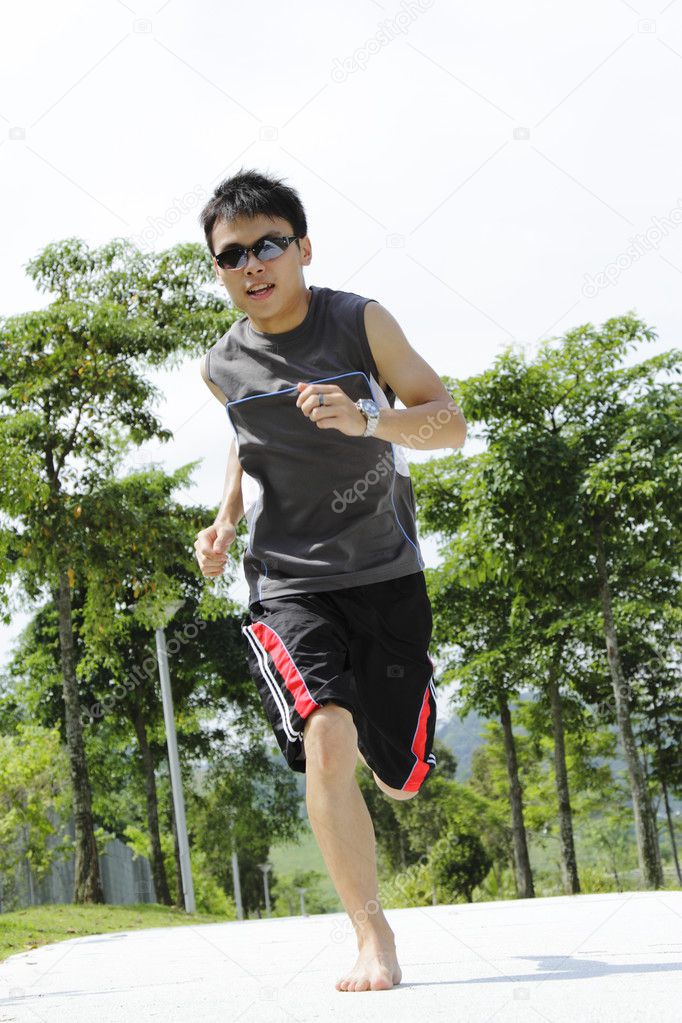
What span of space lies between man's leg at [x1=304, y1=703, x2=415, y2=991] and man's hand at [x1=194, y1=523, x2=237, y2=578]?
76cm

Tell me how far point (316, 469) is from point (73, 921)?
10.7 m

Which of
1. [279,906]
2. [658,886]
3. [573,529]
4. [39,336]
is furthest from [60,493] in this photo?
[279,906]

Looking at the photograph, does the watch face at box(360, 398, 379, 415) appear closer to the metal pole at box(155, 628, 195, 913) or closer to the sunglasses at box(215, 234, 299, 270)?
the sunglasses at box(215, 234, 299, 270)

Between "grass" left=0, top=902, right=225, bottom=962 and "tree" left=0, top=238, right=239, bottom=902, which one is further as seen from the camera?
"tree" left=0, top=238, right=239, bottom=902

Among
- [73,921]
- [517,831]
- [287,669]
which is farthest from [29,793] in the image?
[287,669]

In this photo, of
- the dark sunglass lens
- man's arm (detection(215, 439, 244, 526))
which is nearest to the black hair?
the dark sunglass lens

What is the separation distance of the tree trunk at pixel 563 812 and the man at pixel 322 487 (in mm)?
18045

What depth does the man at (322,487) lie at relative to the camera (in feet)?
11.7

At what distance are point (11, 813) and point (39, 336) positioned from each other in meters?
16.3

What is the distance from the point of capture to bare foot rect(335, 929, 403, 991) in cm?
297

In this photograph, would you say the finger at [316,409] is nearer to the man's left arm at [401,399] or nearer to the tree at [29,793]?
the man's left arm at [401,399]

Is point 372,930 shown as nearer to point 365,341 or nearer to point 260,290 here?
point 365,341

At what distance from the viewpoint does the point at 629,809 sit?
37906 mm

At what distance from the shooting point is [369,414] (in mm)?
3203
